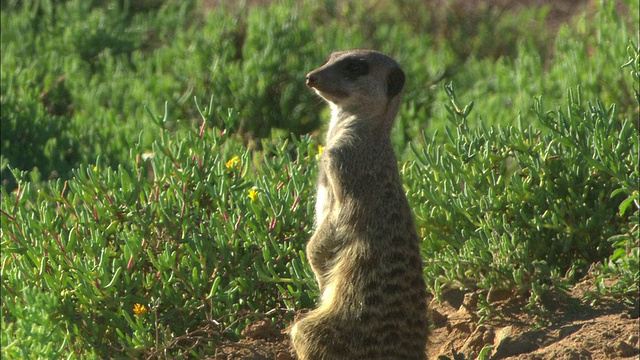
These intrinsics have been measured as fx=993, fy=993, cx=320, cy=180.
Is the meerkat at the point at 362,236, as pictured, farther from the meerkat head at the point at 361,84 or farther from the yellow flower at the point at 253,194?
the yellow flower at the point at 253,194

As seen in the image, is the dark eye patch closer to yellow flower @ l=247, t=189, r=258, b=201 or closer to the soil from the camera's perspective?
yellow flower @ l=247, t=189, r=258, b=201

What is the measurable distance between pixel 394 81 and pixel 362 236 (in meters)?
0.69

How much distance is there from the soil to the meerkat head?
72cm

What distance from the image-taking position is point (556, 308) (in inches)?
129

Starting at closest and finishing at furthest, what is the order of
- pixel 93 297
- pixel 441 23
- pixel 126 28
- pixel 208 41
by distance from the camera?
pixel 93 297 < pixel 208 41 < pixel 126 28 < pixel 441 23

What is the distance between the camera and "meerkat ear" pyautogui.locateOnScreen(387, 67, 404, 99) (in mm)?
3596

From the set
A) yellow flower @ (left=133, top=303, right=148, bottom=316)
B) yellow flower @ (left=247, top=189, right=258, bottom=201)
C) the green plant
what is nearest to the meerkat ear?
the green plant

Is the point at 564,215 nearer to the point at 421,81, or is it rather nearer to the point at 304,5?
the point at 421,81

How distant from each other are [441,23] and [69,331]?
18.6 feet

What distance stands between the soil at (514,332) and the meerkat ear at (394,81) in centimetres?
76

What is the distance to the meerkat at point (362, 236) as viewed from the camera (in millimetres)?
3049

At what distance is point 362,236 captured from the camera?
3.21 m

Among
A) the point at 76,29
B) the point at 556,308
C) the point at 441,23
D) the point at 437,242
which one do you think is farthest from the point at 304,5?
the point at 556,308

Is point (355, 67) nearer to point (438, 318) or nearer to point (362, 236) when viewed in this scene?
point (362, 236)
